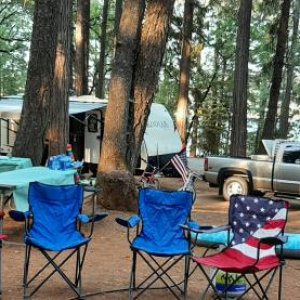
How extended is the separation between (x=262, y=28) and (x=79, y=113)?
21434 millimetres

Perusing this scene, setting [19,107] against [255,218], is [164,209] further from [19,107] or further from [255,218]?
[19,107]

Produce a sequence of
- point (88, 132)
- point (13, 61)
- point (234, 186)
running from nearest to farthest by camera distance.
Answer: point (234, 186) → point (88, 132) → point (13, 61)

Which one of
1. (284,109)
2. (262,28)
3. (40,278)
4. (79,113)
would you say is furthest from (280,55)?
(40,278)

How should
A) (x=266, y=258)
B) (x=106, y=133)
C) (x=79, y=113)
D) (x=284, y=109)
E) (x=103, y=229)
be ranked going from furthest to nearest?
(x=284, y=109), (x=79, y=113), (x=106, y=133), (x=103, y=229), (x=266, y=258)

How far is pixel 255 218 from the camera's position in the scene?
4.61 metres

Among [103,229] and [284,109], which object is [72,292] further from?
[284,109]

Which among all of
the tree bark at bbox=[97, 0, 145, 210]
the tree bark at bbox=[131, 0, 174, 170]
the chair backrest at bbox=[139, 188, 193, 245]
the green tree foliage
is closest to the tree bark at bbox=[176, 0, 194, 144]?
the tree bark at bbox=[131, 0, 174, 170]

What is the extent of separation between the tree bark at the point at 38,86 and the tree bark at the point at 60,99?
1.09 metres

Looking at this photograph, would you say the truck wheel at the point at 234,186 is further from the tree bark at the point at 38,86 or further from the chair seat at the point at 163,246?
the chair seat at the point at 163,246

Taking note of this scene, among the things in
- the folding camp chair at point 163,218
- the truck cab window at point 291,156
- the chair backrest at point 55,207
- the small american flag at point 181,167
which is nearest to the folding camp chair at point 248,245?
the folding camp chair at point 163,218

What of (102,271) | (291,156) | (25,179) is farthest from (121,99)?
(291,156)

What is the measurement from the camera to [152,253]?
4.46 meters

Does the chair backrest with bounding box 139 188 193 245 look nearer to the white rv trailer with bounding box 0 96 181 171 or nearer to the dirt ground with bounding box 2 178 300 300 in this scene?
the dirt ground with bounding box 2 178 300 300

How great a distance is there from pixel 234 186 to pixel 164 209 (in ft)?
26.2
